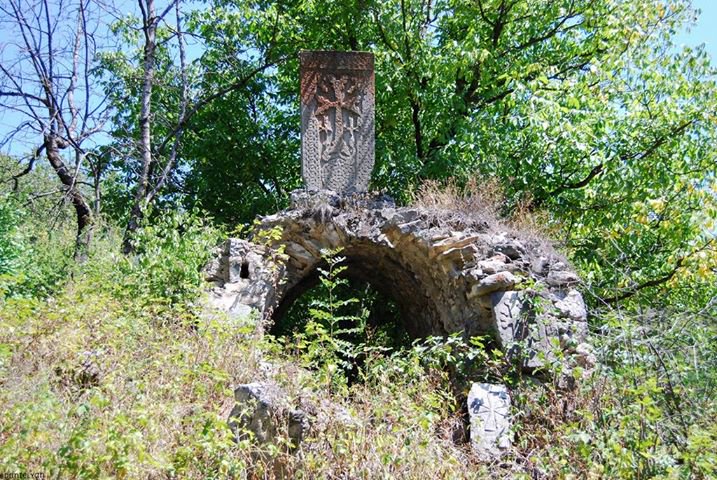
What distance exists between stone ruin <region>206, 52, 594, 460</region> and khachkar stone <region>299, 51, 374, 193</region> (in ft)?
0.04

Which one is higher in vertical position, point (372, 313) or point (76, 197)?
point (76, 197)

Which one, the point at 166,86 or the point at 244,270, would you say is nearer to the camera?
the point at 244,270

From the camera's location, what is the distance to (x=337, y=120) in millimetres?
8008

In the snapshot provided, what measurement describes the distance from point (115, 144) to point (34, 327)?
6.53 m

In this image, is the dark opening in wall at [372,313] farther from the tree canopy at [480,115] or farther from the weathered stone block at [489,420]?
the weathered stone block at [489,420]

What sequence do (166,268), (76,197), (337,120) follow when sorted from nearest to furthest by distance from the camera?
(166,268), (337,120), (76,197)

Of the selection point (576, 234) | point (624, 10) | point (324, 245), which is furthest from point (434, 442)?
point (624, 10)

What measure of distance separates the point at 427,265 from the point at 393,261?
2.17 ft

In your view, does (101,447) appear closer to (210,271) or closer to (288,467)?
(288,467)

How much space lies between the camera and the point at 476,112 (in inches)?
380

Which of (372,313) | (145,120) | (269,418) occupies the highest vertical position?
(145,120)

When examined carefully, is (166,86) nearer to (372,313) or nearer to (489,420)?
(372,313)

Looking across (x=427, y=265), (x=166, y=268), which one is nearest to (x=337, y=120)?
(x=427, y=265)

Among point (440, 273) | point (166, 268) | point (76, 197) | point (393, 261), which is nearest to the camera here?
point (166, 268)
